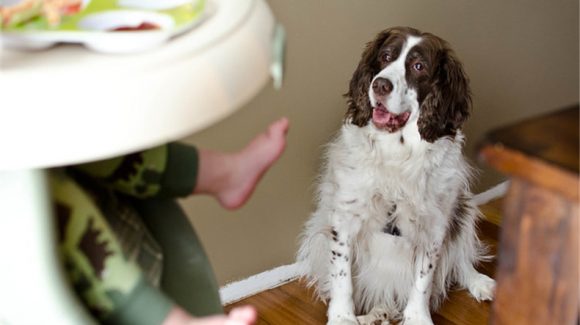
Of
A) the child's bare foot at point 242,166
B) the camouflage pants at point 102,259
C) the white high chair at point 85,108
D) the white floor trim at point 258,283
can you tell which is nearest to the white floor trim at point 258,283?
the white floor trim at point 258,283

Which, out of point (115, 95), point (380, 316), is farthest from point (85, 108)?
point (380, 316)

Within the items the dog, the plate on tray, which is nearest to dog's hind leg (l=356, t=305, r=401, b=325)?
the dog

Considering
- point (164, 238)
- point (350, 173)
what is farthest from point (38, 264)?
point (350, 173)

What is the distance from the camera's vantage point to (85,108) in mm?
671

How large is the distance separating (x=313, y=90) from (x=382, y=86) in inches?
12.7

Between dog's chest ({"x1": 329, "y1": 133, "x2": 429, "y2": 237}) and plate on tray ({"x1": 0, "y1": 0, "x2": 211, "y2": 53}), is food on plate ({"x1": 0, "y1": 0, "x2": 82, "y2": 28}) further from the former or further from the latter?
dog's chest ({"x1": 329, "y1": 133, "x2": 429, "y2": 237})

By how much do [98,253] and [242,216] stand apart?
52.4 inches

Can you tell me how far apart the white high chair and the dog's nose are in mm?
1054

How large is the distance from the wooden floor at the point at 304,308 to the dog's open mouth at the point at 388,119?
56 cm

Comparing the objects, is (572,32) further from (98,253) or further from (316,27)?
(98,253)

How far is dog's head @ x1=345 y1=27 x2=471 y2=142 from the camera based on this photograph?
1912 mm

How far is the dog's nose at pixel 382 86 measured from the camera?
6.15ft

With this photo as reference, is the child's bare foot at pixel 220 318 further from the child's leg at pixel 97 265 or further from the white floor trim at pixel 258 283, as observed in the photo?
the white floor trim at pixel 258 283

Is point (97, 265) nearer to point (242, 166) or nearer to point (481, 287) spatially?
point (242, 166)
